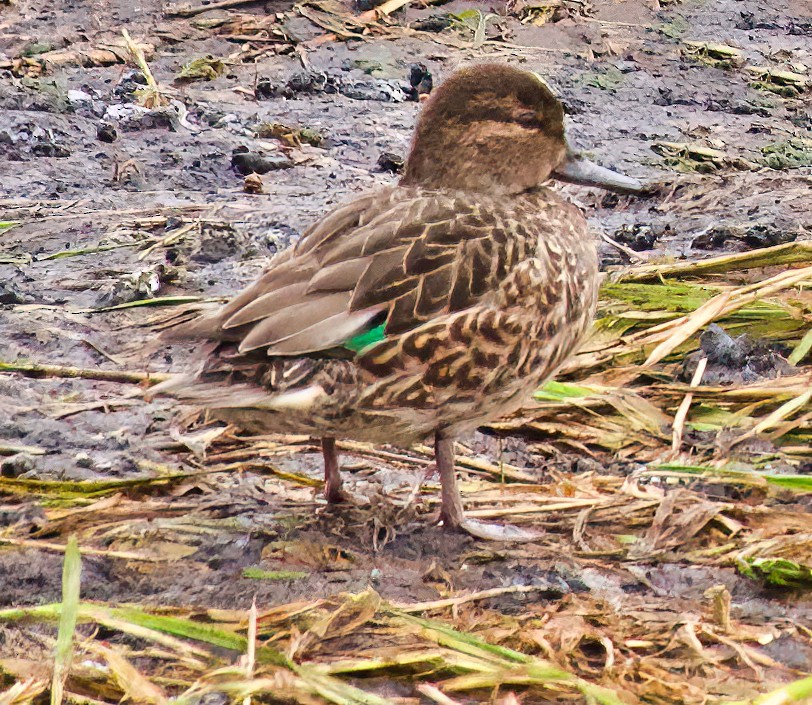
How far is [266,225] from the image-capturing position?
562 cm

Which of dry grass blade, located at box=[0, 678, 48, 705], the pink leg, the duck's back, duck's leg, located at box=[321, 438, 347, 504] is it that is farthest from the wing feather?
dry grass blade, located at box=[0, 678, 48, 705]

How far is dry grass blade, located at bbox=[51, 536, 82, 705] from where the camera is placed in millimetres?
2406

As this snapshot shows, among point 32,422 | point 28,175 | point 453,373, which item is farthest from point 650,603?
→ point 28,175

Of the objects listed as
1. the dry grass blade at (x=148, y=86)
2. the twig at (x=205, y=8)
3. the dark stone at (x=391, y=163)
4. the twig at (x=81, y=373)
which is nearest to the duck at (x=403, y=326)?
the twig at (x=81, y=373)

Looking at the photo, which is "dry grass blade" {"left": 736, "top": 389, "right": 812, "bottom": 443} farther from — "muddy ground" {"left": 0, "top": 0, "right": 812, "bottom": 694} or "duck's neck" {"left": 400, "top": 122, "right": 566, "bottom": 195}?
"duck's neck" {"left": 400, "top": 122, "right": 566, "bottom": 195}

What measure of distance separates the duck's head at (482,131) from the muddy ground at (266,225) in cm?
86

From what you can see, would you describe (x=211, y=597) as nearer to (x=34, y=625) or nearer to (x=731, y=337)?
(x=34, y=625)

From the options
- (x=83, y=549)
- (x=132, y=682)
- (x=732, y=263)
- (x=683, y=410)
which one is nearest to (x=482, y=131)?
(x=683, y=410)

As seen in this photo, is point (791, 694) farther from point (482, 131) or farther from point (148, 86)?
point (148, 86)

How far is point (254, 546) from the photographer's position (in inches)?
123

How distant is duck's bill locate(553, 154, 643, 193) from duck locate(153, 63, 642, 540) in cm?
35

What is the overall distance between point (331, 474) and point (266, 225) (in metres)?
2.48

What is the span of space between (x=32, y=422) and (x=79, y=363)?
0.54 metres

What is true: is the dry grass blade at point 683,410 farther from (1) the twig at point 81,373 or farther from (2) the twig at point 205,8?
(2) the twig at point 205,8
